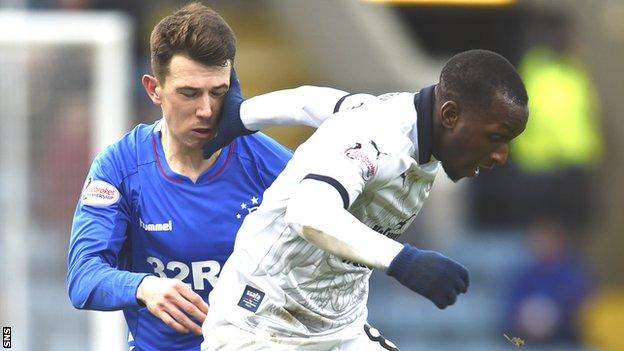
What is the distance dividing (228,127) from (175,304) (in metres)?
0.79

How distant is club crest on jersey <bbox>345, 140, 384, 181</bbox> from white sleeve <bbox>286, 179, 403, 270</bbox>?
0.15 m

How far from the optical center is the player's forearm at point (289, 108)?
5594 millimetres

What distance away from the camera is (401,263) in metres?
4.57

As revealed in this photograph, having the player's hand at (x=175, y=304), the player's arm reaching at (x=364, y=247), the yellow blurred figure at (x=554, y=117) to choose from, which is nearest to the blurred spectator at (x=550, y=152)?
the yellow blurred figure at (x=554, y=117)

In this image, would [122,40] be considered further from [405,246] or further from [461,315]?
[405,246]

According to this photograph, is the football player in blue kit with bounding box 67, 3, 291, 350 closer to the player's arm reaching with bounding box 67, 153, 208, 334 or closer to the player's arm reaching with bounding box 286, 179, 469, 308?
the player's arm reaching with bounding box 67, 153, 208, 334

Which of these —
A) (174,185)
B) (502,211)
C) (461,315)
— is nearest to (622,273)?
(502,211)

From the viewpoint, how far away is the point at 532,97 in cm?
1405

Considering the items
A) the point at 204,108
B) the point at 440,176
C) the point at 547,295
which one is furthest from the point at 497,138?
the point at 440,176

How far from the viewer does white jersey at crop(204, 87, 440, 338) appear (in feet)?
16.3

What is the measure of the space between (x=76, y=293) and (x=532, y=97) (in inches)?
356

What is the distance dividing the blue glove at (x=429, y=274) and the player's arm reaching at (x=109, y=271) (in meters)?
1.01

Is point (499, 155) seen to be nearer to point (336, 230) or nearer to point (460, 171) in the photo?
point (460, 171)

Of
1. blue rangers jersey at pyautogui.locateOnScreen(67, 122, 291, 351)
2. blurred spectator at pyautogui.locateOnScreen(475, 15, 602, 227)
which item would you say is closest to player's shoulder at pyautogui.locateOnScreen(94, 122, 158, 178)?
blue rangers jersey at pyautogui.locateOnScreen(67, 122, 291, 351)
